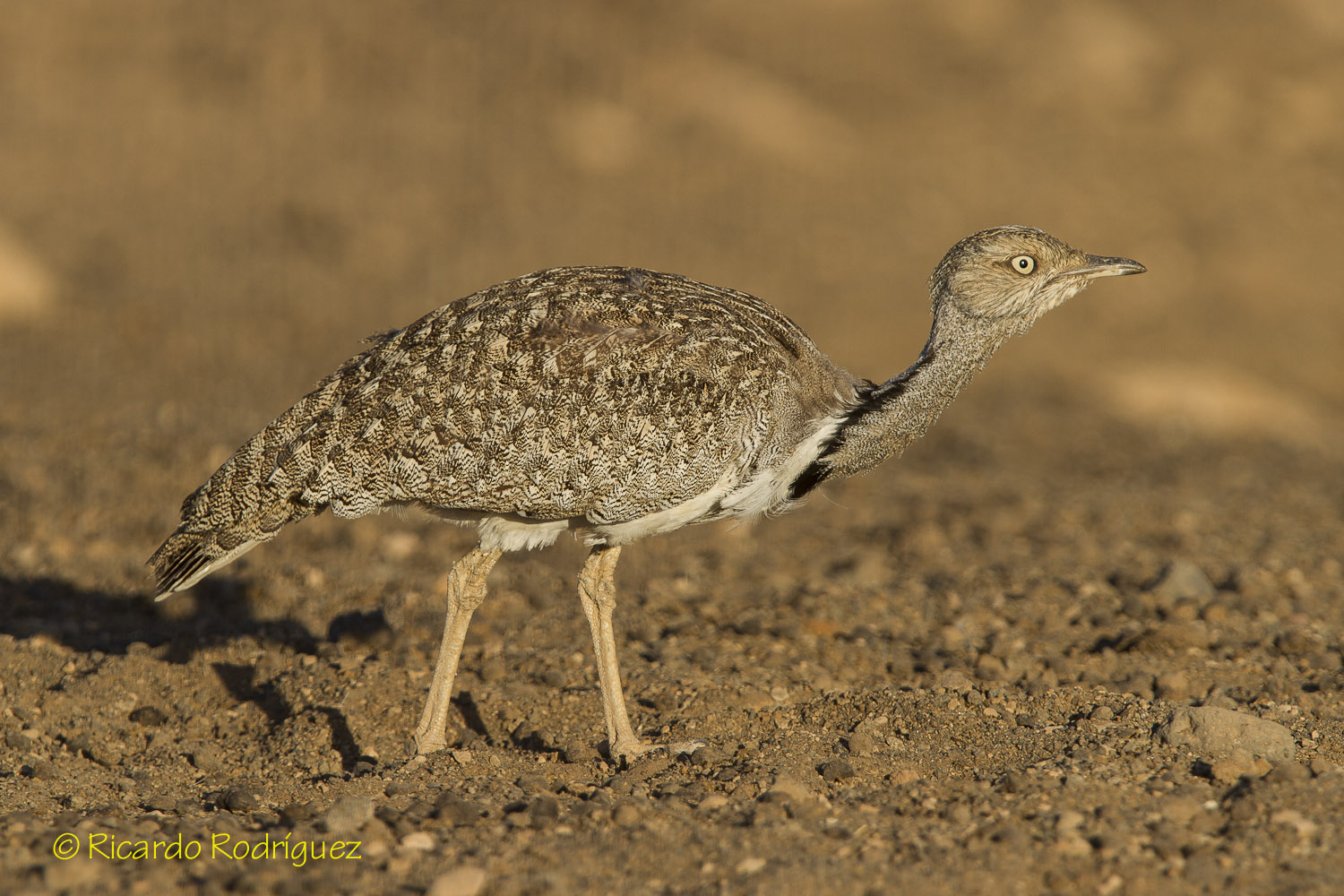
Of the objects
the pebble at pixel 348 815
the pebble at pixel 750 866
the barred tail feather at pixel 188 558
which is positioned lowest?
the pebble at pixel 750 866

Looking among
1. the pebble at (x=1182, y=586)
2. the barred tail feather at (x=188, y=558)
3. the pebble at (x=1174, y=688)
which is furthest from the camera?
the pebble at (x=1182, y=586)

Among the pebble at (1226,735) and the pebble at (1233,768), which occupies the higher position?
Answer: the pebble at (1226,735)

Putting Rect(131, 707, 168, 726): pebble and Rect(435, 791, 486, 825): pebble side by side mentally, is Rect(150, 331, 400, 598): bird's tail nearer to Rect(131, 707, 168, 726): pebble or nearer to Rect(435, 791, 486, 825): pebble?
Rect(131, 707, 168, 726): pebble

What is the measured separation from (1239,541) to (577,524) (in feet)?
17.7

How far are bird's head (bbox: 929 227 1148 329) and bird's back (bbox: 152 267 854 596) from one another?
70 cm

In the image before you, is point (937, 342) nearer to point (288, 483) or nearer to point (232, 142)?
point (288, 483)

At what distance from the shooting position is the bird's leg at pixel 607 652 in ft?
16.8

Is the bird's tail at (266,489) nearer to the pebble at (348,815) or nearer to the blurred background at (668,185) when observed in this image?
the pebble at (348,815)

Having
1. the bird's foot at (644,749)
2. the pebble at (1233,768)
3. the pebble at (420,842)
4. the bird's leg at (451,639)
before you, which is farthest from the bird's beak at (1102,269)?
the pebble at (420,842)

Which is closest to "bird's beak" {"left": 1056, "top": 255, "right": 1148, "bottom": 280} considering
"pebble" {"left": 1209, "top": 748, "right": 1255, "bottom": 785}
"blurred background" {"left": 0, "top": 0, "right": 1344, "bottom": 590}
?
"pebble" {"left": 1209, "top": 748, "right": 1255, "bottom": 785}

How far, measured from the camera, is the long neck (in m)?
5.20

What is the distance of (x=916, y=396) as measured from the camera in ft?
17.2

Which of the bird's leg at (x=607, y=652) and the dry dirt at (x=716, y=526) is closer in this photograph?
the dry dirt at (x=716, y=526)

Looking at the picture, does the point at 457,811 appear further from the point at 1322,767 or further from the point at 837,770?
the point at 1322,767
